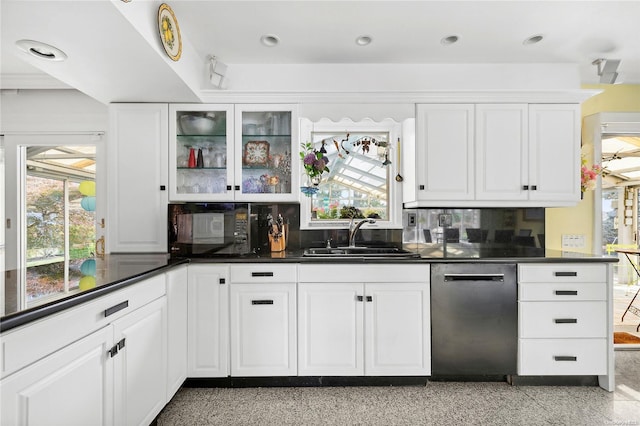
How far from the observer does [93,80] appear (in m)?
2.13

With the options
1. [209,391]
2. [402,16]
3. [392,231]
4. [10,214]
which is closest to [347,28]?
[402,16]

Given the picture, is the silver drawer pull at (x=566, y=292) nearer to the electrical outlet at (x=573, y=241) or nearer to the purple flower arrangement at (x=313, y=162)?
the electrical outlet at (x=573, y=241)

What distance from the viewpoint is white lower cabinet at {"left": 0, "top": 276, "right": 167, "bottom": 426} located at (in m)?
1.00

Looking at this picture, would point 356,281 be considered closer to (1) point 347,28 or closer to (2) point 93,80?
(1) point 347,28

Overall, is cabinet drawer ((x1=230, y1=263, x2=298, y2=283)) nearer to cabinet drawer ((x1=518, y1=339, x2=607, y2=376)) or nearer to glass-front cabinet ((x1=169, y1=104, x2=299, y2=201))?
glass-front cabinet ((x1=169, y1=104, x2=299, y2=201))

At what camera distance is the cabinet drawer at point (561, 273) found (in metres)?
2.24

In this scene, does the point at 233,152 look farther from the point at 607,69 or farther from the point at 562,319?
the point at 607,69

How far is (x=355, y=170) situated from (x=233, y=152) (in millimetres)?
1044

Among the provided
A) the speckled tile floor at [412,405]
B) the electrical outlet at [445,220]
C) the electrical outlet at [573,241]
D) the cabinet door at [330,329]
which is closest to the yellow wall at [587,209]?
the electrical outlet at [573,241]

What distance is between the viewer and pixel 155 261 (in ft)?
6.82

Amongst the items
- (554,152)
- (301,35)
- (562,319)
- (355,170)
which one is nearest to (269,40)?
(301,35)

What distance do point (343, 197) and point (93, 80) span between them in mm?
1969

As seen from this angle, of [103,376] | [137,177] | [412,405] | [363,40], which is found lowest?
[412,405]

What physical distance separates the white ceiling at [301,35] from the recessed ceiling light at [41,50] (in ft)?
0.15
